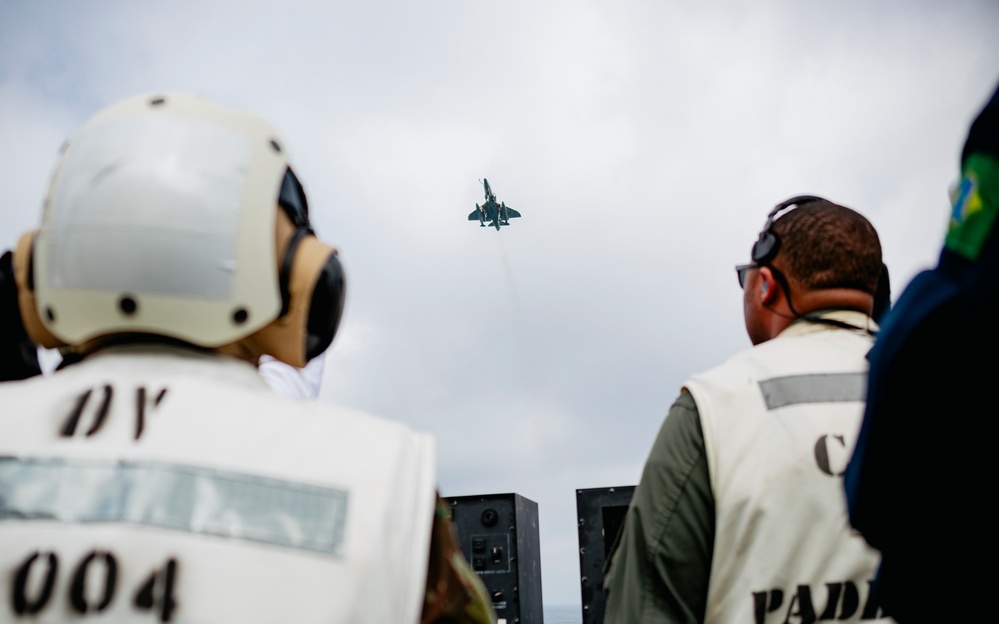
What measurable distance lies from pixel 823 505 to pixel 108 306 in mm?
1871

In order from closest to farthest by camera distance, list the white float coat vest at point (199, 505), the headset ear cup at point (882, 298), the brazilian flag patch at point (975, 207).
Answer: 1. the brazilian flag patch at point (975, 207)
2. the white float coat vest at point (199, 505)
3. the headset ear cup at point (882, 298)

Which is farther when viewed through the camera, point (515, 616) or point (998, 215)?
point (515, 616)

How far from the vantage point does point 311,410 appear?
1733 mm

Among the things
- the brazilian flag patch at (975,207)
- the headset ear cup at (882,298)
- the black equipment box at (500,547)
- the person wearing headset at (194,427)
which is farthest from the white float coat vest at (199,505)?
the black equipment box at (500,547)

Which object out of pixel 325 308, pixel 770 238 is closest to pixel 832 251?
pixel 770 238

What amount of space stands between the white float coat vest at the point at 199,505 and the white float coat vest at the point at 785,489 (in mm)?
1034

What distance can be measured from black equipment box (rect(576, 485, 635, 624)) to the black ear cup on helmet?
4.02 meters

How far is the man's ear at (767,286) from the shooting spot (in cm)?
285

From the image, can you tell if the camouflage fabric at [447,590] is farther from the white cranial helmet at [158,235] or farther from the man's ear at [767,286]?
the man's ear at [767,286]

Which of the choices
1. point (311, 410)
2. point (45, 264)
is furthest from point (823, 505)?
point (45, 264)

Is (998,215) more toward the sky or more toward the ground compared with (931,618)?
more toward the sky

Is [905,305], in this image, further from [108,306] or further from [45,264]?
[45,264]

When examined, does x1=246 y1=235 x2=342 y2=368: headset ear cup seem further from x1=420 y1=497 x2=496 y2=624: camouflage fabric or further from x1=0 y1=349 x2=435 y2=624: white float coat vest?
x1=420 y1=497 x2=496 y2=624: camouflage fabric

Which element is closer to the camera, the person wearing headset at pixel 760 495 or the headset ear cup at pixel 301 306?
the headset ear cup at pixel 301 306
